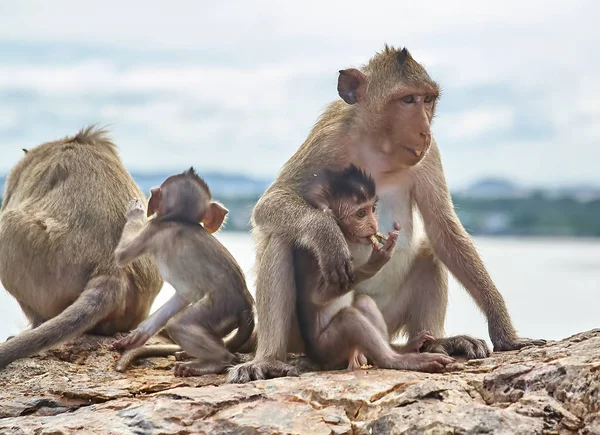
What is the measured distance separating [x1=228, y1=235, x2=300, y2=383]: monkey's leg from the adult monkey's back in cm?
179

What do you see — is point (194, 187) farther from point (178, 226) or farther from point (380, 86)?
point (380, 86)

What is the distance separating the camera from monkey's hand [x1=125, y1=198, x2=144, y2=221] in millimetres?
6883

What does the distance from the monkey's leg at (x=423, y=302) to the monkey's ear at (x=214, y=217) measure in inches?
52.8

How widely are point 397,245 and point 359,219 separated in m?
0.68

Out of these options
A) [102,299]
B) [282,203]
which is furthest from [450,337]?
[102,299]

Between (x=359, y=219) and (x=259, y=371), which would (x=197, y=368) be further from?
(x=359, y=219)

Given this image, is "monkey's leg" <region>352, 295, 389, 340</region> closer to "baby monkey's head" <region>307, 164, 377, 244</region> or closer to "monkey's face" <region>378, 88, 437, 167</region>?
"baby monkey's head" <region>307, 164, 377, 244</region>

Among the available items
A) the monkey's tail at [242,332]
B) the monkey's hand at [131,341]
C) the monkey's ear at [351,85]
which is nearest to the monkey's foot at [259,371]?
the monkey's tail at [242,332]

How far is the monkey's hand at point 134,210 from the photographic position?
22.6 feet

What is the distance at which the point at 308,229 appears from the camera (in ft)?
18.6

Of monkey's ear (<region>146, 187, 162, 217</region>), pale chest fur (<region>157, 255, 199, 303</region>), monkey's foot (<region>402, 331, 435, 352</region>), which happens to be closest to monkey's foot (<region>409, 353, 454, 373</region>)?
monkey's foot (<region>402, 331, 435, 352</region>)

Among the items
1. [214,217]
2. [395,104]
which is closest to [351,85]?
[395,104]

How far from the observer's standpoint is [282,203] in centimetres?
593

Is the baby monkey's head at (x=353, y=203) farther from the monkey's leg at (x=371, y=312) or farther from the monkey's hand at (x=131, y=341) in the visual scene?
the monkey's hand at (x=131, y=341)
